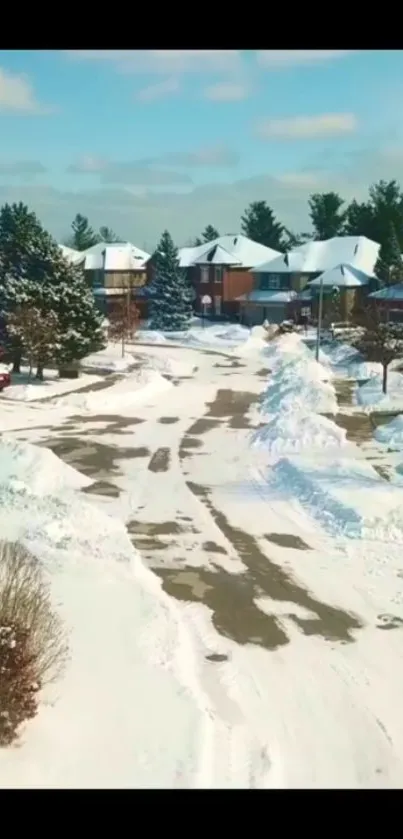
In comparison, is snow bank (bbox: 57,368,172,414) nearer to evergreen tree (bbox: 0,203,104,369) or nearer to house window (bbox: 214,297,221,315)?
evergreen tree (bbox: 0,203,104,369)

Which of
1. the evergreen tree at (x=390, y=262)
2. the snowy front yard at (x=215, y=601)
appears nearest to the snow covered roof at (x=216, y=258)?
the evergreen tree at (x=390, y=262)

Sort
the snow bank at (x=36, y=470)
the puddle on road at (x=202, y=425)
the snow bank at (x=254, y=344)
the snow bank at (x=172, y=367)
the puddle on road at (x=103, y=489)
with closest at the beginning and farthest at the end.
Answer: the snow bank at (x=36, y=470) < the puddle on road at (x=103, y=489) < the puddle on road at (x=202, y=425) < the snow bank at (x=172, y=367) < the snow bank at (x=254, y=344)

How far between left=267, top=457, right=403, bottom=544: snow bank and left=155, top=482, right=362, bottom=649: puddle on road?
159 centimetres

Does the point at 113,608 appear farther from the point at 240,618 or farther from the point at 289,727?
the point at 289,727

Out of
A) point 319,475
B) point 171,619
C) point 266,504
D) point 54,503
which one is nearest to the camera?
point 171,619

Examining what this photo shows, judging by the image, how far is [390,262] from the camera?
138 ft

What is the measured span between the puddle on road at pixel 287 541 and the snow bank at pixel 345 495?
24.2 inches

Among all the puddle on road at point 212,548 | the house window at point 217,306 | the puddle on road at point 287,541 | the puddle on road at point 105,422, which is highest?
the house window at point 217,306

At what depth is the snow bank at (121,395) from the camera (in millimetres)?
23184

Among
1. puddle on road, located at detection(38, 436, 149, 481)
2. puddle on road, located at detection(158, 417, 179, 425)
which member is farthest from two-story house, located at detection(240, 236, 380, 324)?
puddle on road, located at detection(38, 436, 149, 481)

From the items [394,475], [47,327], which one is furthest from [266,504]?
[47,327]

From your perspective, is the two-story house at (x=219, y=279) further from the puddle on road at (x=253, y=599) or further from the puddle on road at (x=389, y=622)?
the puddle on road at (x=389, y=622)

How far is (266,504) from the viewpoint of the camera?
13289 millimetres
